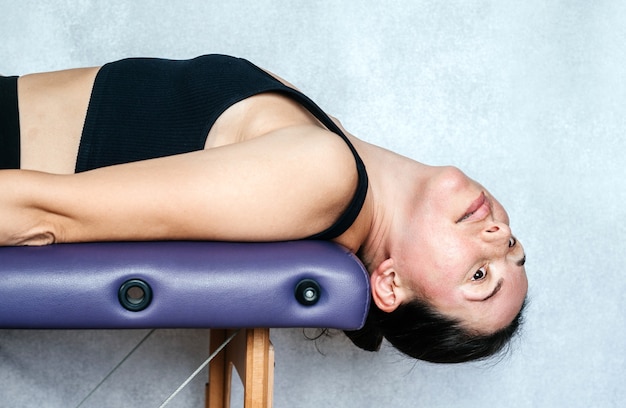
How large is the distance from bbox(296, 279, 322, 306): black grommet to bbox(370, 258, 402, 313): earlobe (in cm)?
34

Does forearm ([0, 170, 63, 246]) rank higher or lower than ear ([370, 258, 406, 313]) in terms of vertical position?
higher

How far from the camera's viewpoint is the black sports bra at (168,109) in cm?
133

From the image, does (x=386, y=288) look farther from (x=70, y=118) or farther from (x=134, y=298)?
(x=70, y=118)

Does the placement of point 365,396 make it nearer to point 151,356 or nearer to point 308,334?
point 308,334

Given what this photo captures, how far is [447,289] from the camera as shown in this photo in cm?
143

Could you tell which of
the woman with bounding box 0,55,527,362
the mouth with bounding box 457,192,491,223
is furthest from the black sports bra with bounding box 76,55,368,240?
the mouth with bounding box 457,192,491,223

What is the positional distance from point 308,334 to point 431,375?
332 mm

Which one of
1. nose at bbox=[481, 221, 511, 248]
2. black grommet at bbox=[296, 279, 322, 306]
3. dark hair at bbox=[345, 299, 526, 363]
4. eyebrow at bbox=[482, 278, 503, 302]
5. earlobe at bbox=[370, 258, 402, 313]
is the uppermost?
black grommet at bbox=[296, 279, 322, 306]

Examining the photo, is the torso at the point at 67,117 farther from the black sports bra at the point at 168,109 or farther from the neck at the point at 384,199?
the neck at the point at 384,199

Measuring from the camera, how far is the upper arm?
1120mm

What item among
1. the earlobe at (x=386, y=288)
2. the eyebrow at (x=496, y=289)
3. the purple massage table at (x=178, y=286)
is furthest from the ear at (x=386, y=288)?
A: the purple massage table at (x=178, y=286)

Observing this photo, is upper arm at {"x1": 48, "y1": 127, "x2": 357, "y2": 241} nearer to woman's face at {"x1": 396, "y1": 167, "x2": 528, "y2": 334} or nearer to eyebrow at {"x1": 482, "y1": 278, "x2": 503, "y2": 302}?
woman's face at {"x1": 396, "y1": 167, "x2": 528, "y2": 334}

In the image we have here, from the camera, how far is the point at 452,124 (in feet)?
6.82

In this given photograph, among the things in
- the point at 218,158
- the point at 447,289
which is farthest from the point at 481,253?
the point at 218,158
